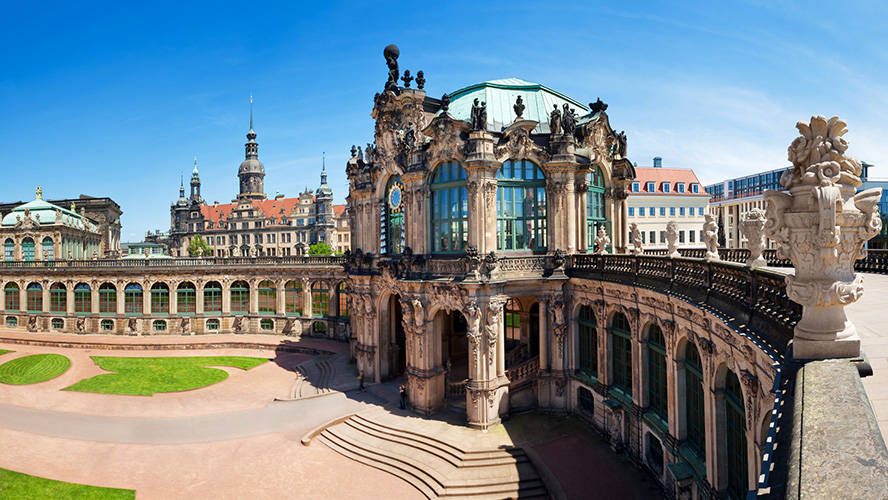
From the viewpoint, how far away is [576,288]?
25094 millimetres

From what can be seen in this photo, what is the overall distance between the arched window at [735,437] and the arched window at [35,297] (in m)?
70.9

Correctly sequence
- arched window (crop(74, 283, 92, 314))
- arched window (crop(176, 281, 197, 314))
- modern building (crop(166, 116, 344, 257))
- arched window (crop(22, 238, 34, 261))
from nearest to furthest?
1. arched window (crop(176, 281, 197, 314))
2. arched window (crop(74, 283, 92, 314))
3. arched window (crop(22, 238, 34, 261))
4. modern building (crop(166, 116, 344, 257))

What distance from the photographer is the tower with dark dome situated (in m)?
148

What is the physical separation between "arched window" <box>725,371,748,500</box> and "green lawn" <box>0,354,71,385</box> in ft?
145

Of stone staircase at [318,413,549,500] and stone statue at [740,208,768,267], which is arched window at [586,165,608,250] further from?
stone statue at [740,208,768,267]

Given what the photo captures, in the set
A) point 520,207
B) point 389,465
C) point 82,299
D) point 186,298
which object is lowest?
point 389,465

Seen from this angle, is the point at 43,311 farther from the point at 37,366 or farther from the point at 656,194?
the point at 656,194

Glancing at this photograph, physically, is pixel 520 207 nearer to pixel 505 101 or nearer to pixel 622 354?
pixel 505 101

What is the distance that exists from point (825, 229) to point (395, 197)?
25.8m

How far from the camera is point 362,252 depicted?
108 feet


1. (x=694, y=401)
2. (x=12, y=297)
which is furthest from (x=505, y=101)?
(x=12, y=297)

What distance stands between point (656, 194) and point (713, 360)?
49.9 metres

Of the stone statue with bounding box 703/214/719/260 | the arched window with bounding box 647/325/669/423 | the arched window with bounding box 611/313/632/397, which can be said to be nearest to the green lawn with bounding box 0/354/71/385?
the arched window with bounding box 611/313/632/397

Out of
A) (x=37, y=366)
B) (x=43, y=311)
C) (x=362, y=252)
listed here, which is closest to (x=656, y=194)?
(x=362, y=252)
